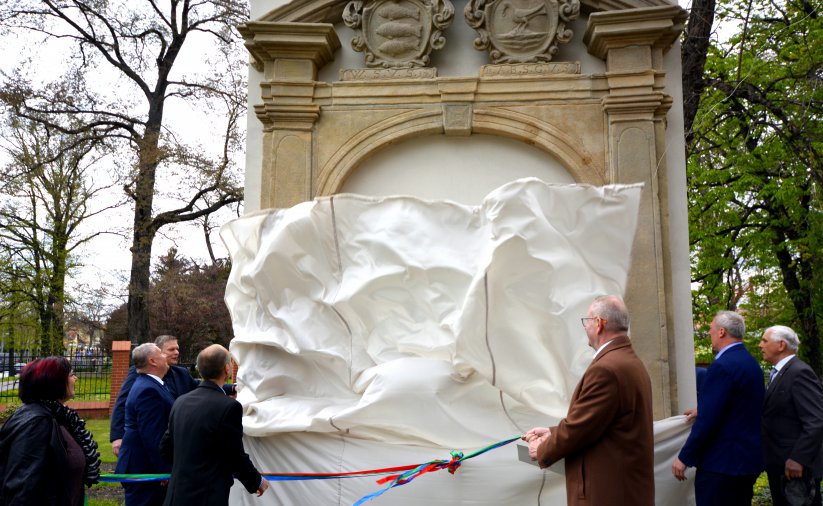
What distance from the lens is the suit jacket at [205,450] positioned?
369 centimetres

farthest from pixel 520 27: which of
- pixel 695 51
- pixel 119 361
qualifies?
pixel 119 361

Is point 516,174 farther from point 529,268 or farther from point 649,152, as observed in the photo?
point 529,268

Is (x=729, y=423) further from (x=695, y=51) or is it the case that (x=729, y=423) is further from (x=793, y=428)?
(x=695, y=51)

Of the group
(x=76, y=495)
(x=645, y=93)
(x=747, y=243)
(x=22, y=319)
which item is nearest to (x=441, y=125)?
(x=645, y=93)

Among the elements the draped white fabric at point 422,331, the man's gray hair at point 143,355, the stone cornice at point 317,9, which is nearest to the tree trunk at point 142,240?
the stone cornice at point 317,9

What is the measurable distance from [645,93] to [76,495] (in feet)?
17.5

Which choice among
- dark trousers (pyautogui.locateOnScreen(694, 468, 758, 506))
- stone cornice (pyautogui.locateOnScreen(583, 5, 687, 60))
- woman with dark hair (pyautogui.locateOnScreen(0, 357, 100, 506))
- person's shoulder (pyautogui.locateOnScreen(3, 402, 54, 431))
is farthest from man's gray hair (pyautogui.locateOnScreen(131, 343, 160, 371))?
stone cornice (pyautogui.locateOnScreen(583, 5, 687, 60))

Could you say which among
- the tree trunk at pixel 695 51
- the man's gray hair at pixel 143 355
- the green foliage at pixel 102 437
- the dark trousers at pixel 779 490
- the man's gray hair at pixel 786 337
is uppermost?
the tree trunk at pixel 695 51

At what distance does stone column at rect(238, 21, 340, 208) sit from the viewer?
6.44 metres

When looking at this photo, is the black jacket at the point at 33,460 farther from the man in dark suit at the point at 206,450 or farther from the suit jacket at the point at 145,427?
the suit jacket at the point at 145,427

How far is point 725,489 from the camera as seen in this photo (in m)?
4.11

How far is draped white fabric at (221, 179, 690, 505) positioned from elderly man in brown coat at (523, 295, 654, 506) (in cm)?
69

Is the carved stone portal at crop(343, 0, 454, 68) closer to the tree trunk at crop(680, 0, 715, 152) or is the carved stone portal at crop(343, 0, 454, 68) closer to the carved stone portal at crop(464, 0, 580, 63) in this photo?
the carved stone portal at crop(464, 0, 580, 63)

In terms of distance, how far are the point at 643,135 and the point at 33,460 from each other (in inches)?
207
